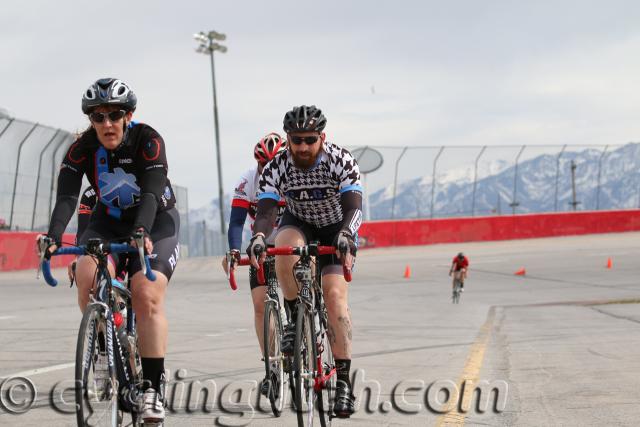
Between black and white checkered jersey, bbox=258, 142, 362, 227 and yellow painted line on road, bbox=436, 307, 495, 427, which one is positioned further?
black and white checkered jersey, bbox=258, 142, 362, 227

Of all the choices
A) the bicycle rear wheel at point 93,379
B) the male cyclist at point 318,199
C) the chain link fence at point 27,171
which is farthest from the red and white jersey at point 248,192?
the chain link fence at point 27,171

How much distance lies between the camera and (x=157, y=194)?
5.18 m

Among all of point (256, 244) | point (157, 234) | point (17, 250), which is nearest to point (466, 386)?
point (256, 244)

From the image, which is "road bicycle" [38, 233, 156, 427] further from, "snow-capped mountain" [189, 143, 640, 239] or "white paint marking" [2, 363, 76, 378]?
"snow-capped mountain" [189, 143, 640, 239]

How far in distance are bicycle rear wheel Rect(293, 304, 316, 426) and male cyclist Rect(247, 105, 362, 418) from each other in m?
0.44

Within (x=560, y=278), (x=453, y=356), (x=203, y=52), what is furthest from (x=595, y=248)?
(x=453, y=356)

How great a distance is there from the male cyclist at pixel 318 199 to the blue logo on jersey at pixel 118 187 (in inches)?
32.0

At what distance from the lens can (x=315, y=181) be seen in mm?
6277

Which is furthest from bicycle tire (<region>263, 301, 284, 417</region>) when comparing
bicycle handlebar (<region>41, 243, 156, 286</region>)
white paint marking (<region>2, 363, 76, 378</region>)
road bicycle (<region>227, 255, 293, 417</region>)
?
white paint marking (<region>2, 363, 76, 378</region>)

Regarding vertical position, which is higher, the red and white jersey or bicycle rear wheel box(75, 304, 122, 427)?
the red and white jersey

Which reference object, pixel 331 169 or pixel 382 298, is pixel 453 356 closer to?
pixel 331 169

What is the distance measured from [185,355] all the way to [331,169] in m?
4.17

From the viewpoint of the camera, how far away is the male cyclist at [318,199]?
600cm

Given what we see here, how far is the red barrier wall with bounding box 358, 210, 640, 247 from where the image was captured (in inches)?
1555
